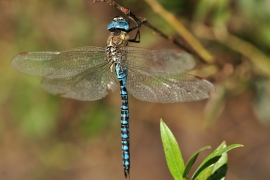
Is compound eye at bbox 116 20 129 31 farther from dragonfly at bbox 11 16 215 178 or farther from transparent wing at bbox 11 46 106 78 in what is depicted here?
transparent wing at bbox 11 46 106 78

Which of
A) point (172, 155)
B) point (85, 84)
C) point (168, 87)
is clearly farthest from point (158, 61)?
point (172, 155)

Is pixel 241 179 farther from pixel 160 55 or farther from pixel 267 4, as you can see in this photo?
pixel 160 55

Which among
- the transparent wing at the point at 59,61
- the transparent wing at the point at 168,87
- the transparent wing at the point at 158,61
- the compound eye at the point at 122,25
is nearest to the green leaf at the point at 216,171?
the transparent wing at the point at 168,87

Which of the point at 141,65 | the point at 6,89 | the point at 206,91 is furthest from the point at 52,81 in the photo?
the point at 6,89

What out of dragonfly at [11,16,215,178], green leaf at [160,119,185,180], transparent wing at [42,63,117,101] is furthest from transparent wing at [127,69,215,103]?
green leaf at [160,119,185,180]

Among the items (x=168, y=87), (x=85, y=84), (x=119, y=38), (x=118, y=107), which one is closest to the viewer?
(x=168, y=87)

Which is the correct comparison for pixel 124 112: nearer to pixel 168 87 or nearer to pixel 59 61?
pixel 168 87
